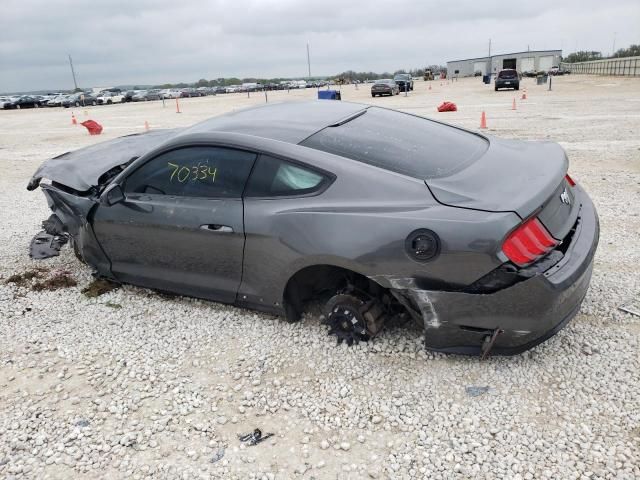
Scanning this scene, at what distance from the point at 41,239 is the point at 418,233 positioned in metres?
4.88

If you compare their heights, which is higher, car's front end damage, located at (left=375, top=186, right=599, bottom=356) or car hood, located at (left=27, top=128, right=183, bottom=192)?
car hood, located at (left=27, top=128, right=183, bottom=192)

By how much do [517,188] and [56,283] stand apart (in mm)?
4031

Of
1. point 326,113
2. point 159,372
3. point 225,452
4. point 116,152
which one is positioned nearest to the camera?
point 225,452

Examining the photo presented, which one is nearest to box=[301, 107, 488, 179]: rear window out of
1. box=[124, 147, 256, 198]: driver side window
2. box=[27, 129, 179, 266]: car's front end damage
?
box=[124, 147, 256, 198]: driver side window

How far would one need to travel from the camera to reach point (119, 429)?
2691mm

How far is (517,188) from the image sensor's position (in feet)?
8.88

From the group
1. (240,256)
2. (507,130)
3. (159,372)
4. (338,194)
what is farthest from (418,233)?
(507,130)

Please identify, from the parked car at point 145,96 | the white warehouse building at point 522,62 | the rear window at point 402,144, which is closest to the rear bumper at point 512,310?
the rear window at point 402,144

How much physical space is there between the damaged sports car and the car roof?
2 cm

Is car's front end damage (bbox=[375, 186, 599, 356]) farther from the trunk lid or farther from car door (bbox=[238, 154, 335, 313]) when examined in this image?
car door (bbox=[238, 154, 335, 313])

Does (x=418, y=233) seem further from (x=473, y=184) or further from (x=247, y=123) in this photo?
(x=247, y=123)

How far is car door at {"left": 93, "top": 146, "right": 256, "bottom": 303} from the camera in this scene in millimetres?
3305

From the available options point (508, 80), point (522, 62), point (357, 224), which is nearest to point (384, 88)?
point (508, 80)

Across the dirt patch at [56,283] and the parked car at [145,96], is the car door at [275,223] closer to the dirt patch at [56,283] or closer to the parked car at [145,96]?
the dirt patch at [56,283]
